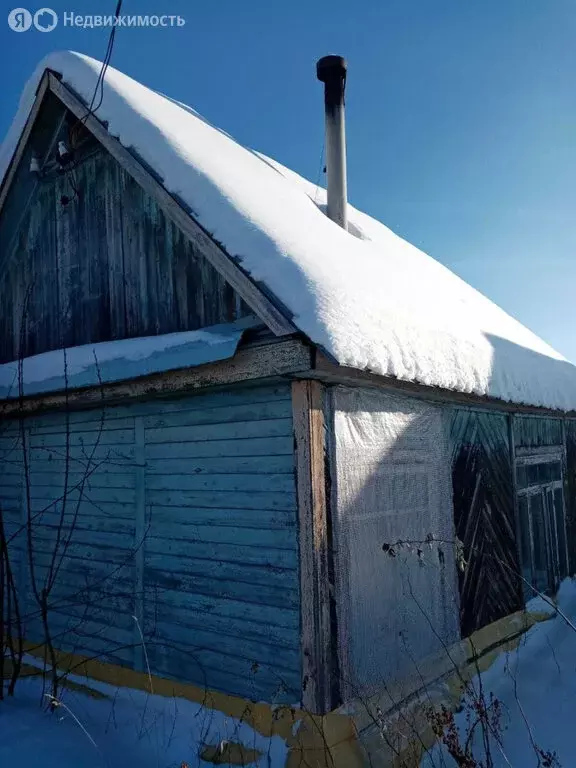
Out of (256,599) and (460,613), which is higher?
(256,599)

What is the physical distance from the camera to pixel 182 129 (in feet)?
17.3

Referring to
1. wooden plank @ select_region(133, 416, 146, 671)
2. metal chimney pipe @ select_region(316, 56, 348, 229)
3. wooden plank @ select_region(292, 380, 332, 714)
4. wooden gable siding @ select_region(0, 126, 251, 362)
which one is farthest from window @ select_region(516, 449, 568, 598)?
wooden gable siding @ select_region(0, 126, 251, 362)

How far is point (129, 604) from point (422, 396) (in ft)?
9.66

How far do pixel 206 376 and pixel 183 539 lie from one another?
Result: 51.6 inches

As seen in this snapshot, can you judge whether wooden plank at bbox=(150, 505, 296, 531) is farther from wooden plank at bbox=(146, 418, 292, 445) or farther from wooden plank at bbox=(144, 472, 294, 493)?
wooden plank at bbox=(146, 418, 292, 445)

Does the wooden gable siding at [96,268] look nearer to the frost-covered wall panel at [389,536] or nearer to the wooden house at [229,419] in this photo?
the wooden house at [229,419]

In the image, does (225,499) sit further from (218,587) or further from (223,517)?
(218,587)

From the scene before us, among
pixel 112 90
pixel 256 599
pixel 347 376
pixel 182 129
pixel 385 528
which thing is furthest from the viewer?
pixel 182 129

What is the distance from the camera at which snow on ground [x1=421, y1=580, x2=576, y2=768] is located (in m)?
4.09

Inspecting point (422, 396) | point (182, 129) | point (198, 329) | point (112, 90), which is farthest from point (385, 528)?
point (112, 90)

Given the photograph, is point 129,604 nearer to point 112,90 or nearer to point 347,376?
point 347,376

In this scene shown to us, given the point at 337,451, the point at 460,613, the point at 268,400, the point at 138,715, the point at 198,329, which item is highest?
the point at 198,329

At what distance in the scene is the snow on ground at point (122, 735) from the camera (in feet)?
12.4

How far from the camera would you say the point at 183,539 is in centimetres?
466
